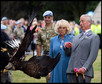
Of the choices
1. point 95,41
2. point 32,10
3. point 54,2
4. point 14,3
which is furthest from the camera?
point 54,2

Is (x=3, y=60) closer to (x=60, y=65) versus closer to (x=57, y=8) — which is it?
(x=60, y=65)

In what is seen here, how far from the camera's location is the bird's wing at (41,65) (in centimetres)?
495

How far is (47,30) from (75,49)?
159 centimetres

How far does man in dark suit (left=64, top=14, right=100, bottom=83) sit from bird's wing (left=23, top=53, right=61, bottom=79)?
34cm

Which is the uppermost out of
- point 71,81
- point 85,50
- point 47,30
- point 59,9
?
point 59,9

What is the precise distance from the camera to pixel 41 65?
5113 mm

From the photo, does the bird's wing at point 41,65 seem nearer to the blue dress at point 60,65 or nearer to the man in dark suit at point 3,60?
the blue dress at point 60,65

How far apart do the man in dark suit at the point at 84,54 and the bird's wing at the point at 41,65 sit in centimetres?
34

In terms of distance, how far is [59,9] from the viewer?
37.8m

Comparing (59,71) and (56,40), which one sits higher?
(56,40)

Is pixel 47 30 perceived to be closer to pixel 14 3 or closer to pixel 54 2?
pixel 14 3

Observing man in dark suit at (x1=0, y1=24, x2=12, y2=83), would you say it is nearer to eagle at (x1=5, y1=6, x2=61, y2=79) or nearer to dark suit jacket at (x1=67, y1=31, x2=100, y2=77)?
eagle at (x1=5, y1=6, x2=61, y2=79)

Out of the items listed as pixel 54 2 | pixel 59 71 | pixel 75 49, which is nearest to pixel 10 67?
pixel 59 71

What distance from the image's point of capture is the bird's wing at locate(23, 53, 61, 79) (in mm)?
4945
